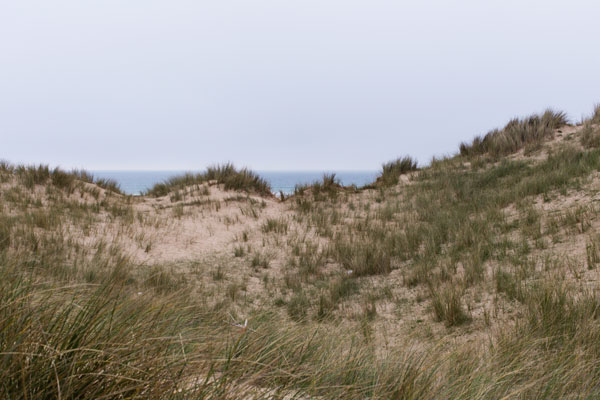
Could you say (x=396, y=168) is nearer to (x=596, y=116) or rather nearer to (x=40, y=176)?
(x=596, y=116)

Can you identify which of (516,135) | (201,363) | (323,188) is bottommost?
(201,363)

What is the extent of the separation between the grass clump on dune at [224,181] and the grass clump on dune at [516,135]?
8060 mm

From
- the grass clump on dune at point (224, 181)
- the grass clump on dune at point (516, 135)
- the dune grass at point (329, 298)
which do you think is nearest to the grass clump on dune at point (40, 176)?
the dune grass at point (329, 298)

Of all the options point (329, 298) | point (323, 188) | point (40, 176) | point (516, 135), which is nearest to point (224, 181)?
point (323, 188)

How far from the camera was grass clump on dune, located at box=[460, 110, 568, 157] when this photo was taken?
14.8m

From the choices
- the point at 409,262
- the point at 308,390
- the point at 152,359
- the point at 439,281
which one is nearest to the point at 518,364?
the point at 308,390

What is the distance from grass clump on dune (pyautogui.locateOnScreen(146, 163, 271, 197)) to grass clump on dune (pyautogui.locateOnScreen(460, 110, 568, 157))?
26.4 feet

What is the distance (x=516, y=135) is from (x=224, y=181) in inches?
416

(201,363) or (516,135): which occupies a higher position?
(516,135)

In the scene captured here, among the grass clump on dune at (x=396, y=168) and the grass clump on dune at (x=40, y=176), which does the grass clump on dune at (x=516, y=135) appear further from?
the grass clump on dune at (x=40, y=176)

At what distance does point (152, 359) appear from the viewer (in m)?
1.85

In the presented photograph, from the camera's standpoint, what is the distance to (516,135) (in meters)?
15.2

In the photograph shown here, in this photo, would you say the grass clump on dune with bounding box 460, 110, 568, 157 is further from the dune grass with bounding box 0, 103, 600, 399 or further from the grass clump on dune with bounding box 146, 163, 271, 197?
the grass clump on dune with bounding box 146, 163, 271, 197

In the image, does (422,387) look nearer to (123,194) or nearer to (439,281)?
(439,281)
